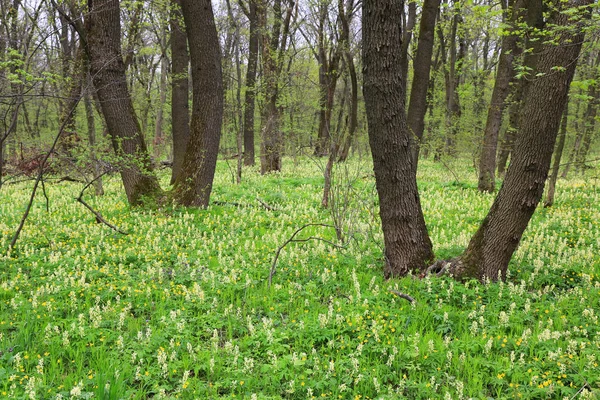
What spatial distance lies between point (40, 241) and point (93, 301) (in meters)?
3.30

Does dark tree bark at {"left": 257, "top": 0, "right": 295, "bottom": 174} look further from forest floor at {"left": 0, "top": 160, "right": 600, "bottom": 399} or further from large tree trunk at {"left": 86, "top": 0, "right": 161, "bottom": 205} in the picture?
forest floor at {"left": 0, "top": 160, "right": 600, "bottom": 399}

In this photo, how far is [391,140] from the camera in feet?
18.0

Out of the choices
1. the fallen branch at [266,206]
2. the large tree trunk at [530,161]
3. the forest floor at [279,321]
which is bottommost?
the forest floor at [279,321]

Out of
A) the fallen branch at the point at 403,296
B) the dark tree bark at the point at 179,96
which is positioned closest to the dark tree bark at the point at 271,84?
the dark tree bark at the point at 179,96

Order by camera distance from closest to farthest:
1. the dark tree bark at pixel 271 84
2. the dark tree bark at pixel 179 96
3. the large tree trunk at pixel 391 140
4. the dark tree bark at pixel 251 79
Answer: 1. the large tree trunk at pixel 391 140
2. the dark tree bark at pixel 179 96
3. the dark tree bark at pixel 271 84
4. the dark tree bark at pixel 251 79

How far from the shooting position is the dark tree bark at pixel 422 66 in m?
11.0

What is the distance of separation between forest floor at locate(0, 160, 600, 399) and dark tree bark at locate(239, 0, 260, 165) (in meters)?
12.3

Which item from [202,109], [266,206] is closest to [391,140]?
[266,206]

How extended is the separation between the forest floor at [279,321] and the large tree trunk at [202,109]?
→ 2.47m

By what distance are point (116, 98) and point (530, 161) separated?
9306mm

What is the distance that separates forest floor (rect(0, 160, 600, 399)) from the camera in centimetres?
355

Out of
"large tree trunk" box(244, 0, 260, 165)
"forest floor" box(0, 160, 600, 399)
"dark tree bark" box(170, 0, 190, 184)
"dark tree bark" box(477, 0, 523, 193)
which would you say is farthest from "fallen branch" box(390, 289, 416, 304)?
"large tree trunk" box(244, 0, 260, 165)

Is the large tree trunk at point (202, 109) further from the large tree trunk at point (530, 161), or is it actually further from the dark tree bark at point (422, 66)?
the large tree trunk at point (530, 161)

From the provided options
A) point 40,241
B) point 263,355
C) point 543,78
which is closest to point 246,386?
point 263,355
